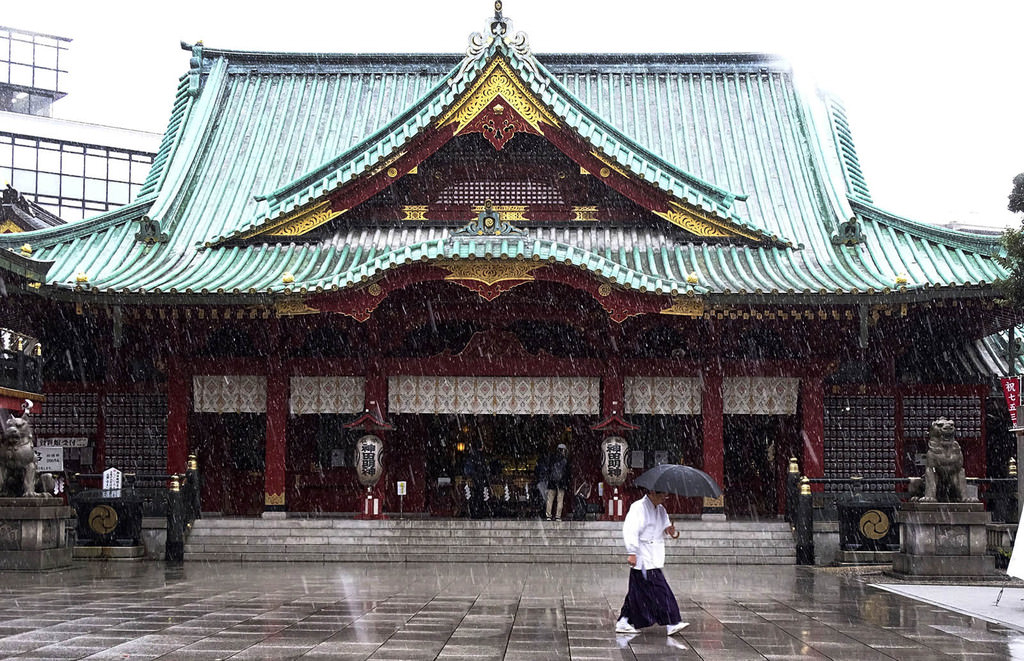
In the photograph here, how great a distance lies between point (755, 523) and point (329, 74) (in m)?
16.1

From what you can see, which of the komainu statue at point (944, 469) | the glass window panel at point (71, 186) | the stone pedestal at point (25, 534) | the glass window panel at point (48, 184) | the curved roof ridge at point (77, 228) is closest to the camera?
the komainu statue at point (944, 469)

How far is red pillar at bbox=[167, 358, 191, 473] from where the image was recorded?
21953mm

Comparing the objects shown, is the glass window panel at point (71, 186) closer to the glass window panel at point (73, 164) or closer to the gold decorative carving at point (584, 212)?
the glass window panel at point (73, 164)

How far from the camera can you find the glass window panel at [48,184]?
56.4 m

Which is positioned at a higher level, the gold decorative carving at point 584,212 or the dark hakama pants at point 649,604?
the gold decorative carving at point 584,212

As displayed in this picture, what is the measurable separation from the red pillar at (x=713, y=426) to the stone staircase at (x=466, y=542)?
96cm

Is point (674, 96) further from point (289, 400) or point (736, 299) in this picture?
point (289, 400)

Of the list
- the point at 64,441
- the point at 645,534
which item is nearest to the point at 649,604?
the point at 645,534

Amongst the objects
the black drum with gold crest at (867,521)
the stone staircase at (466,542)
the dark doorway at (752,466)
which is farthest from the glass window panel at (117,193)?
the black drum with gold crest at (867,521)

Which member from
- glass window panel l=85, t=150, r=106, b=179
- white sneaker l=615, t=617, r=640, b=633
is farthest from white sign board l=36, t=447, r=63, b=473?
glass window panel l=85, t=150, r=106, b=179

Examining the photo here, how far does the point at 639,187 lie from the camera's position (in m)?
22.4

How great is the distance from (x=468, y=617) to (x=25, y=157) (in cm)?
5116

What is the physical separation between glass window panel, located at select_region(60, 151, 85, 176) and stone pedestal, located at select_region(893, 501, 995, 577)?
51.0 m

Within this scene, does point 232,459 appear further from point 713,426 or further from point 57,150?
point 57,150
